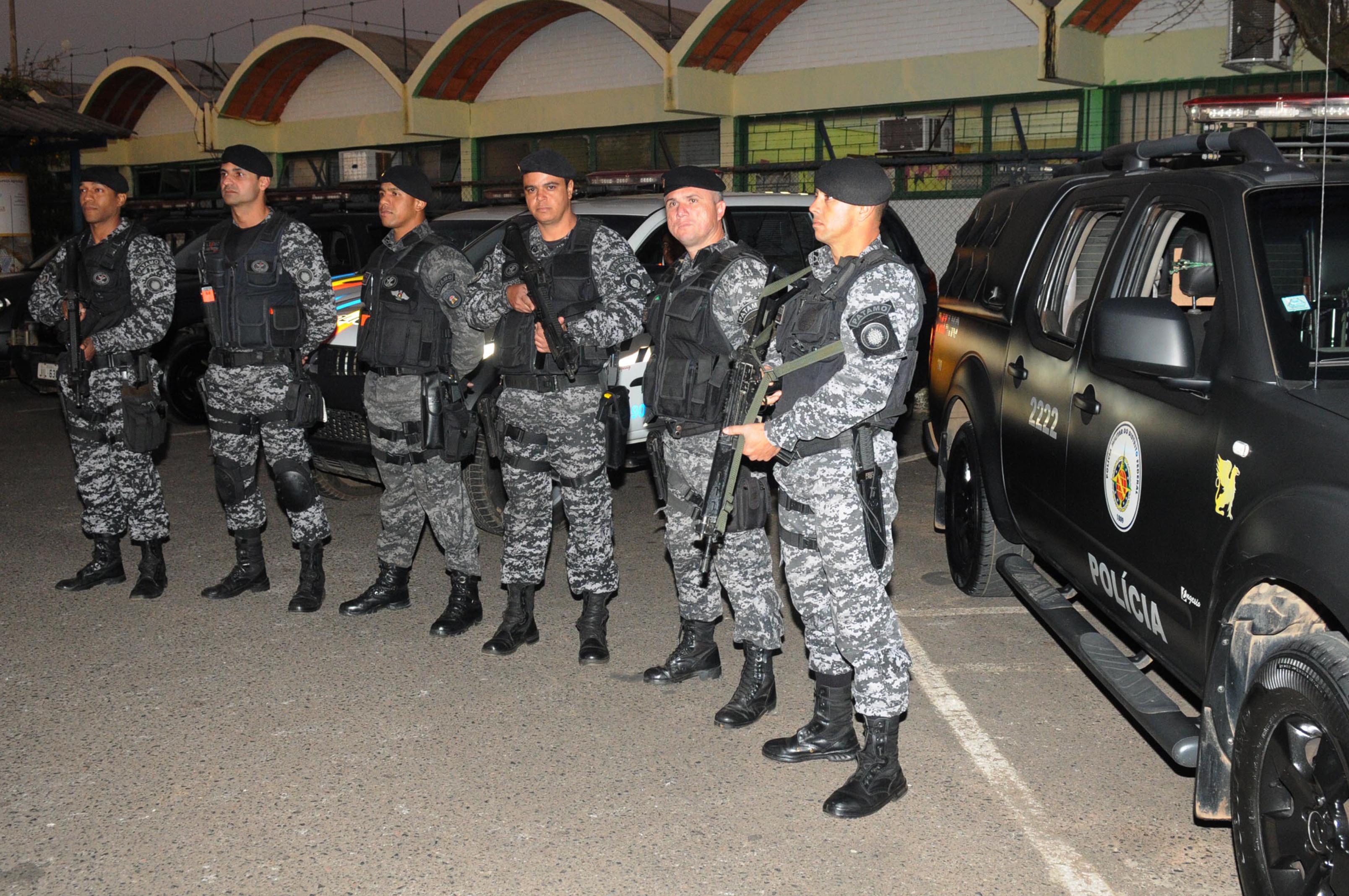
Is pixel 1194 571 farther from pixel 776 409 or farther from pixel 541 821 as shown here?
pixel 541 821

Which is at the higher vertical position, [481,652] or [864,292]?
[864,292]

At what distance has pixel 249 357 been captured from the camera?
229 inches

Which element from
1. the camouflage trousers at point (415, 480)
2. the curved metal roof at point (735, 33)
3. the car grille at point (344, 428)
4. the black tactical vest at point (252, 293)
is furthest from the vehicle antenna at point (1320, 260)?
the curved metal roof at point (735, 33)

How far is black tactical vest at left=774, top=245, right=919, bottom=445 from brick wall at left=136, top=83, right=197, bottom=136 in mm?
25680

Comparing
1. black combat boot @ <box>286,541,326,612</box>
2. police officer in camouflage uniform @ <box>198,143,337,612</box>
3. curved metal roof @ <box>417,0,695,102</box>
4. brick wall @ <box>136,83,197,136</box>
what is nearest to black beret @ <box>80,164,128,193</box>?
police officer in camouflage uniform @ <box>198,143,337,612</box>

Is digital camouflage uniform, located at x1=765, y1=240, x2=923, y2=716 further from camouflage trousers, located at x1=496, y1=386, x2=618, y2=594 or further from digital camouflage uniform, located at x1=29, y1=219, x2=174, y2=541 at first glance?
digital camouflage uniform, located at x1=29, y1=219, x2=174, y2=541

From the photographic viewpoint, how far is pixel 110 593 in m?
6.16

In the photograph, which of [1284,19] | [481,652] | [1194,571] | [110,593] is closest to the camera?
[1194,571]

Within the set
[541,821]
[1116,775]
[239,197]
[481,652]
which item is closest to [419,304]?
[239,197]

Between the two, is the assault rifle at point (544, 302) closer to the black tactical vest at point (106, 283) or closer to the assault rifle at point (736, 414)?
the assault rifle at point (736, 414)

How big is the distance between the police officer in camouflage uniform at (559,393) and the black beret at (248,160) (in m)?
1.33

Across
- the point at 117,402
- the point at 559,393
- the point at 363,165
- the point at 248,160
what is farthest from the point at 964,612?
the point at 363,165

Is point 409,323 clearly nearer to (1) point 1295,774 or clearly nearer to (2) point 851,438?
(2) point 851,438

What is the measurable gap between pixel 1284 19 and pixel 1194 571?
39.2 feet
